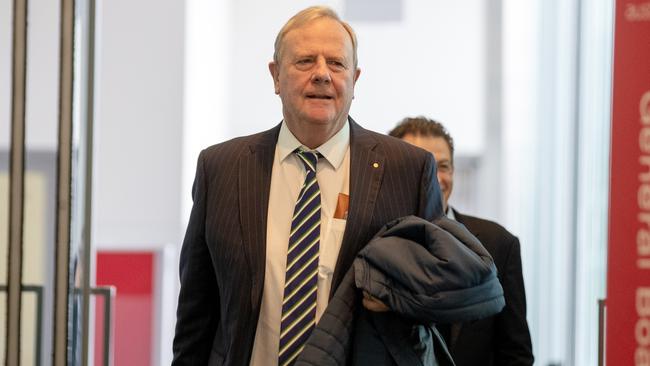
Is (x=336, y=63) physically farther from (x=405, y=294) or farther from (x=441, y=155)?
(x=441, y=155)

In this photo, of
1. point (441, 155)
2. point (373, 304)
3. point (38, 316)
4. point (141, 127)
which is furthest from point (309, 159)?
point (141, 127)

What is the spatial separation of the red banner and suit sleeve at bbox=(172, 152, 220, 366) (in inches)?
47.4

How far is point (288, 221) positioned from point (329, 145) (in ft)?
0.70

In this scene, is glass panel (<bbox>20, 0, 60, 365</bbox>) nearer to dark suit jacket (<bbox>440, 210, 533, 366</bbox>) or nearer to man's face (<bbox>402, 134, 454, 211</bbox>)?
man's face (<bbox>402, 134, 454, 211</bbox>)

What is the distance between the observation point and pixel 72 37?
3.32m

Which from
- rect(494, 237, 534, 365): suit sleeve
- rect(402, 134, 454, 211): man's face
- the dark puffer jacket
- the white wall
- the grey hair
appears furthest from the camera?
the white wall

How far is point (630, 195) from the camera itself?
316 cm

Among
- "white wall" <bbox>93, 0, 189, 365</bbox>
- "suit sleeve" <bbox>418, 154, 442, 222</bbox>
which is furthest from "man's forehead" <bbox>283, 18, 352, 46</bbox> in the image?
"white wall" <bbox>93, 0, 189, 365</bbox>

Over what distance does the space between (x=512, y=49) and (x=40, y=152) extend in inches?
150

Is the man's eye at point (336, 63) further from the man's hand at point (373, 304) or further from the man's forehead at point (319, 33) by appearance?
the man's hand at point (373, 304)

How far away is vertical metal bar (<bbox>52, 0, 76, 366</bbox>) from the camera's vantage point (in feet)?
10.9

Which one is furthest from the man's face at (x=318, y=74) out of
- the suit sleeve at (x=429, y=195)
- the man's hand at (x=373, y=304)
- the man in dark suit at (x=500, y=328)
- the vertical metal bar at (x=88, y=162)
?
the vertical metal bar at (x=88, y=162)

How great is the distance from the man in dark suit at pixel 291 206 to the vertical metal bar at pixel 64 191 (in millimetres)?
701

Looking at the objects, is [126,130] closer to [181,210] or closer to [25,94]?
[181,210]
